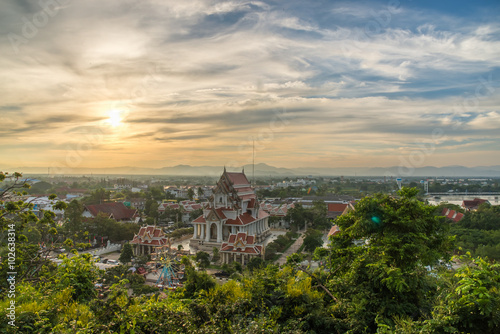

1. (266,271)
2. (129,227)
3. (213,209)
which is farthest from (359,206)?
(129,227)

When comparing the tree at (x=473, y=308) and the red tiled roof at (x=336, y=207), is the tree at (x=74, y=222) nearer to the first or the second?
the tree at (x=473, y=308)

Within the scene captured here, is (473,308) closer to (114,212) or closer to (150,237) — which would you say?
(150,237)

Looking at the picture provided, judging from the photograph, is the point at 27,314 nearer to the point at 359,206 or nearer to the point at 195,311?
the point at 195,311

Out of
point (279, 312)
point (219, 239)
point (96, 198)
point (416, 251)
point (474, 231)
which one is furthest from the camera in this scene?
point (96, 198)

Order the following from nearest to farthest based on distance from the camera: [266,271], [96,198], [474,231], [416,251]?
[416,251] → [266,271] → [474,231] → [96,198]

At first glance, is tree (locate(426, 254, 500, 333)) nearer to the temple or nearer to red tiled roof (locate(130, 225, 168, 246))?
the temple

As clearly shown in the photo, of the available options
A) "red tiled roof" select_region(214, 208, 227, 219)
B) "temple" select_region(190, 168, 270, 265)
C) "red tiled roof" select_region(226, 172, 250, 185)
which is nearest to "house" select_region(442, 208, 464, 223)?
"temple" select_region(190, 168, 270, 265)

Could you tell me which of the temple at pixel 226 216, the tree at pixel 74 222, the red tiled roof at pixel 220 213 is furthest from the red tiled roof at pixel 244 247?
the tree at pixel 74 222
